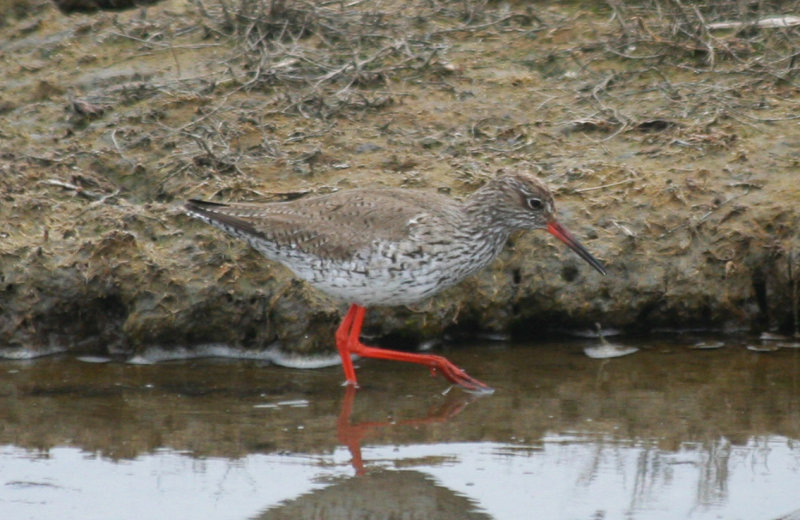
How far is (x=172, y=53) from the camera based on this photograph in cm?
955

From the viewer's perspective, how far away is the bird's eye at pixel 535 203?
6.86m

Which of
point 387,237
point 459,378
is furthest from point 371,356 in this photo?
point 387,237

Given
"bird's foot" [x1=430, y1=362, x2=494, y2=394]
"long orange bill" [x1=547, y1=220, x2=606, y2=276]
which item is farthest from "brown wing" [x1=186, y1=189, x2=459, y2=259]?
"bird's foot" [x1=430, y1=362, x2=494, y2=394]

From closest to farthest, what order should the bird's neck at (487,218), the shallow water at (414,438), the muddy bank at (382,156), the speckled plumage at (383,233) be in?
the shallow water at (414,438) → the speckled plumage at (383,233) → the bird's neck at (487,218) → the muddy bank at (382,156)

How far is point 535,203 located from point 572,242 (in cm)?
31

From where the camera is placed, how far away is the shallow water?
5180 millimetres

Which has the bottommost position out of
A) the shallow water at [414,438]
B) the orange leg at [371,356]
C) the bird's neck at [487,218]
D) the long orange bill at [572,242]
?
the shallow water at [414,438]

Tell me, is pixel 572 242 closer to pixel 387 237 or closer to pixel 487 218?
pixel 487 218

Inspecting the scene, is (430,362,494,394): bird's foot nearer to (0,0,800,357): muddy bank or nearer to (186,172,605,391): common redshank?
(186,172,605,391): common redshank

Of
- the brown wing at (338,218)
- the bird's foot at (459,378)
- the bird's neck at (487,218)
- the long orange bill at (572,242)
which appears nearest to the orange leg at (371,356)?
the bird's foot at (459,378)

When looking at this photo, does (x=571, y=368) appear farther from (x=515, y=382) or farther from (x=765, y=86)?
(x=765, y=86)

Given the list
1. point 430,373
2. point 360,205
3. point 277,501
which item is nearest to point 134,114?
point 360,205

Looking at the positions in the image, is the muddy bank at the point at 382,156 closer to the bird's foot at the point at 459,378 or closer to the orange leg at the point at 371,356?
the orange leg at the point at 371,356

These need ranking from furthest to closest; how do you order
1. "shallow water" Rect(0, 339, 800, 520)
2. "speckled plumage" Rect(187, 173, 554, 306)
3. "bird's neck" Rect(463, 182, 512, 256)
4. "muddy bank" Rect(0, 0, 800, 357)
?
"muddy bank" Rect(0, 0, 800, 357) < "bird's neck" Rect(463, 182, 512, 256) < "speckled plumage" Rect(187, 173, 554, 306) < "shallow water" Rect(0, 339, 800, 520)
